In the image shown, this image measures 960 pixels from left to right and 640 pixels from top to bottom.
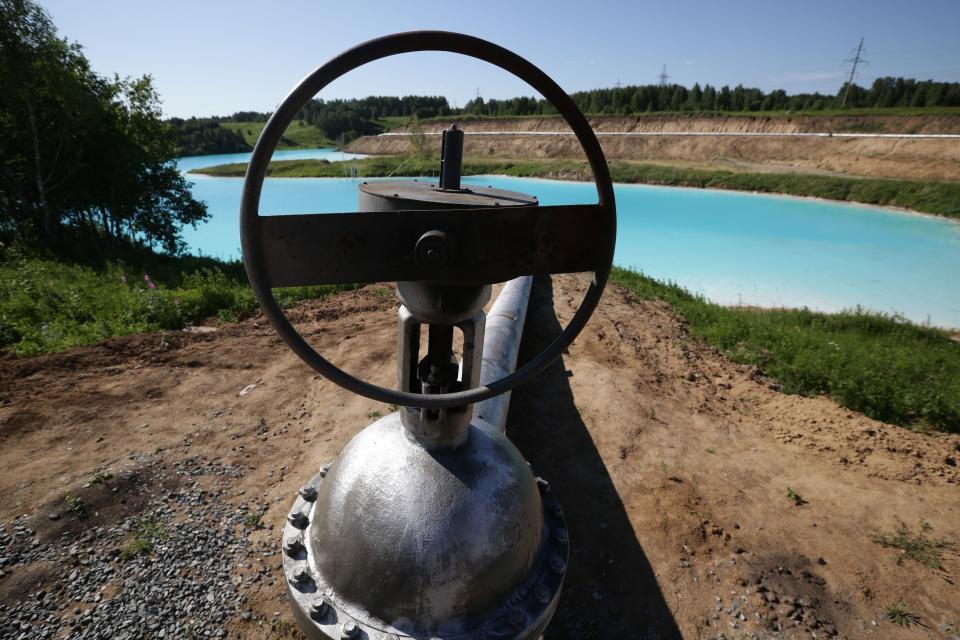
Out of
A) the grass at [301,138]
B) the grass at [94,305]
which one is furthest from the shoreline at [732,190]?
the grass at [301,138]

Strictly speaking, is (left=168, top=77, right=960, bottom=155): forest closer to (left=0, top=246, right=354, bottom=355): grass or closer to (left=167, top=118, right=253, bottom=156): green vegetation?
(left=167, top=118, right=253, bottom=156): green vegetation

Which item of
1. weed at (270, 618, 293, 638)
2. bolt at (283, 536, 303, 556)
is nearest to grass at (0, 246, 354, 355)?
weed at (270, 618, 293, 638)

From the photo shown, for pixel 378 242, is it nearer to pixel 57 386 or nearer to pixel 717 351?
pixel 57 386

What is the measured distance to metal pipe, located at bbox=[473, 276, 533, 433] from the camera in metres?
2.73

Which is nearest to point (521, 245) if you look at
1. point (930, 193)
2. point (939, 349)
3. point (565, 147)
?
point (939, 349)

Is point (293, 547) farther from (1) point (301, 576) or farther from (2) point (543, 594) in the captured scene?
(2) point (543, 594)

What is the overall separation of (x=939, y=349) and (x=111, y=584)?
40.2ft

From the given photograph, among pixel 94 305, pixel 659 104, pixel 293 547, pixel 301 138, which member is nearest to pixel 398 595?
pixel 293 547

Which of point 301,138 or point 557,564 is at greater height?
point 301,138

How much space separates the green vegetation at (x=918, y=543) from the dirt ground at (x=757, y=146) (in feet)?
111

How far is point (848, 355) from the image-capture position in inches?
290

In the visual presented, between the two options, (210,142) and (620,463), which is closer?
(620,463)

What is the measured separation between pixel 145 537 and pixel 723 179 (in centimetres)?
3515

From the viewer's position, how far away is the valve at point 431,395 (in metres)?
1.14
